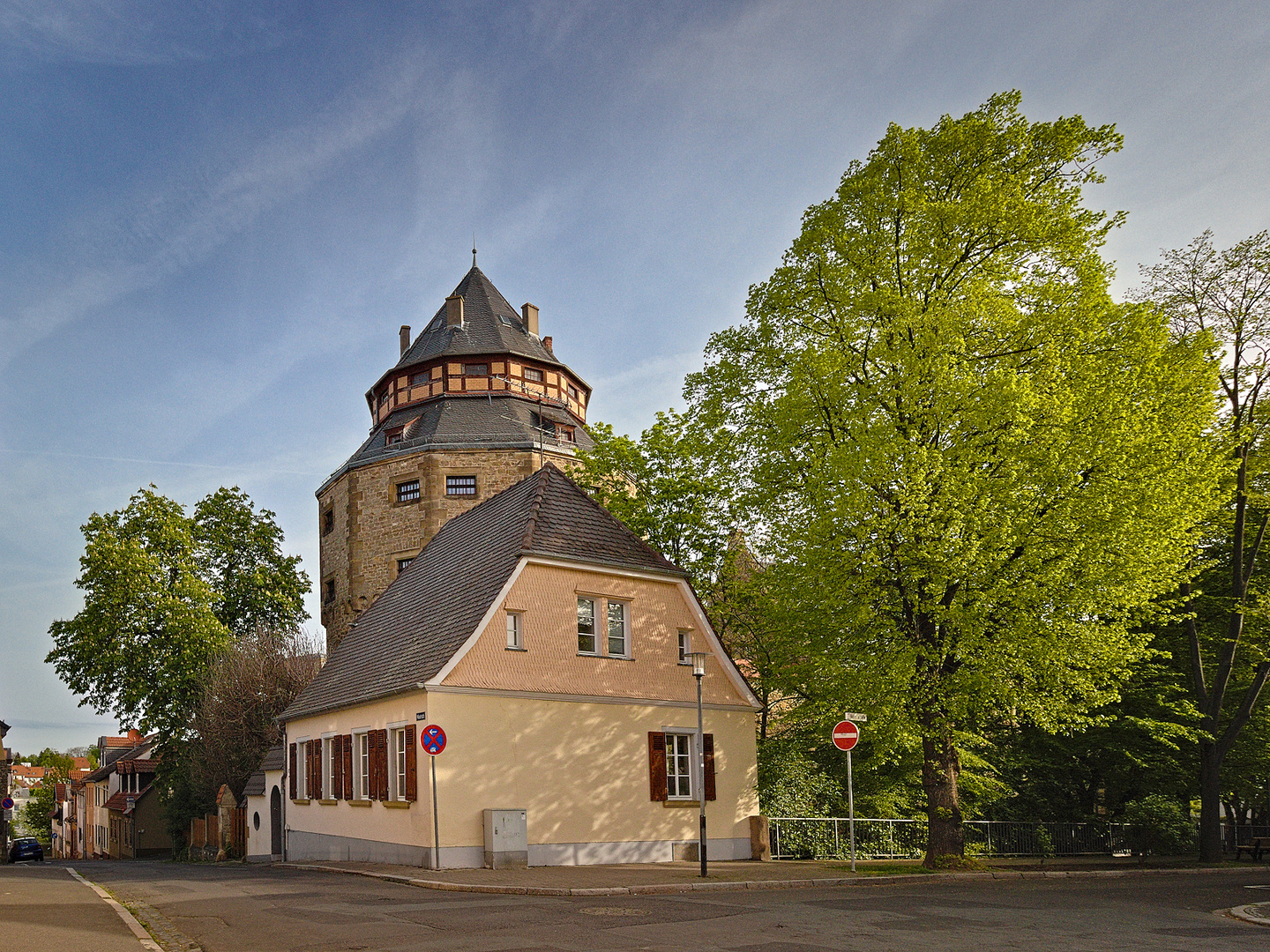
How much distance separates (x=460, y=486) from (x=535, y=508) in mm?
21718

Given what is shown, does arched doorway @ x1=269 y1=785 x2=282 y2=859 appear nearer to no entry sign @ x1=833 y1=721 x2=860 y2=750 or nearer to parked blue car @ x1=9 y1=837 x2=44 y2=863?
no entry sign @ x1=833 y1=721 x2=860 y2=750

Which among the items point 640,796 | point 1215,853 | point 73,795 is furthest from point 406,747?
point 73,795

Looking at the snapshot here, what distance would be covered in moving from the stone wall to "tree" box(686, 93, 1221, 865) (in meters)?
23.2

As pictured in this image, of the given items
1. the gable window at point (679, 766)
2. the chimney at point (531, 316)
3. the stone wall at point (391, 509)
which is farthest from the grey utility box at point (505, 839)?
the chimney at point (531, 316)

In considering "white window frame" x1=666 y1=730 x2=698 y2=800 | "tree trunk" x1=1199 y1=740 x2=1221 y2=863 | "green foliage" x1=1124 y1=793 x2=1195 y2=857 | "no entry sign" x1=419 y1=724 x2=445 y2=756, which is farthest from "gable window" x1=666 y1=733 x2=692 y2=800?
"green foliage" x1=1124 y1=793 x2=1195 y2=857

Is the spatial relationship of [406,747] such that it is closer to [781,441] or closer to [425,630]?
[425,630]

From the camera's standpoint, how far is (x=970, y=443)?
19078 mm

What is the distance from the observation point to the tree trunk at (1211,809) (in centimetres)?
2580

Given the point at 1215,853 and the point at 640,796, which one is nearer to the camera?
the point at 640,796

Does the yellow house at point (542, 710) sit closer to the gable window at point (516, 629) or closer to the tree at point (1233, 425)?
the gable window at point (516, 629)

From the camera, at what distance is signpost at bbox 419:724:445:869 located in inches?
720

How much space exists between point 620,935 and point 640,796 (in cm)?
1105

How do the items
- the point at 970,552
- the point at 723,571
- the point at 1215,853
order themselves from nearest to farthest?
the point at 970,552 → the point at 1215,853 → the point at 723,571

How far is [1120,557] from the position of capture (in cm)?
1820
